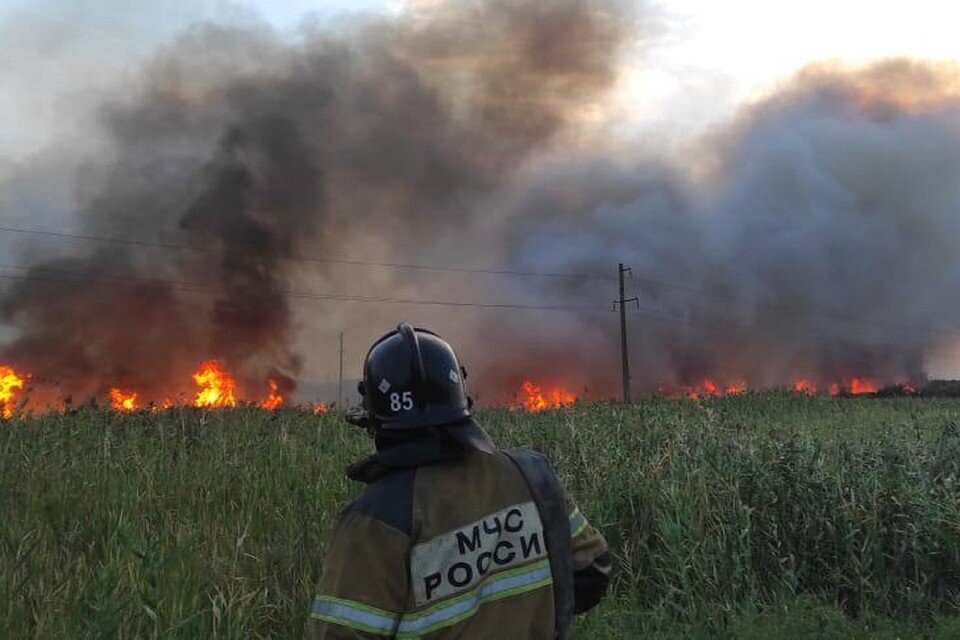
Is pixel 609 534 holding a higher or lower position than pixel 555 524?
lower

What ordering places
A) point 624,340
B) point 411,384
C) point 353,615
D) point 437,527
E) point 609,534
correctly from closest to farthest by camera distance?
point 353,615
point 437,527
point 411,384
point 609,534
point 624,340

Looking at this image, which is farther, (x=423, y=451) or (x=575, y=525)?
(x=575, y=525)

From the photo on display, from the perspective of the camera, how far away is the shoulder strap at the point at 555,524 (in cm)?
202

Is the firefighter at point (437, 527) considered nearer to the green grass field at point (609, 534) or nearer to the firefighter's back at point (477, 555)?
the firefighter's back at point (477, 555)

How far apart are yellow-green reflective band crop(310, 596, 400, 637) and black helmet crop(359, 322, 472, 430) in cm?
48

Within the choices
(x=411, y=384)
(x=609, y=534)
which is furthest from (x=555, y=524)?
(x=609, y=534)

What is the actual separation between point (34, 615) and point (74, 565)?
0.93 metres

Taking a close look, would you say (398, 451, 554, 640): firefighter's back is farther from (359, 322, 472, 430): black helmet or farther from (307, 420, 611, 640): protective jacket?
(359, 322, 472, 430): black helmet

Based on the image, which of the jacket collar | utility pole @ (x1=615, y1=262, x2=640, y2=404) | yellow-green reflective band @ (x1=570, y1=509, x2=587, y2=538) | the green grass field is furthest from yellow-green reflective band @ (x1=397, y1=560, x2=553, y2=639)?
utility pole @ (x1=615, y1=262, x2=640, y2=404)

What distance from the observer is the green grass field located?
4133 millimetres

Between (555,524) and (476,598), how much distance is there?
0.34 m

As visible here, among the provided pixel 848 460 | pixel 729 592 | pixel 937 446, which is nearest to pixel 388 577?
pixel 729 592

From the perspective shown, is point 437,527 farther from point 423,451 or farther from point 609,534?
point 609,534

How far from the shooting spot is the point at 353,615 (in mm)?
1657
